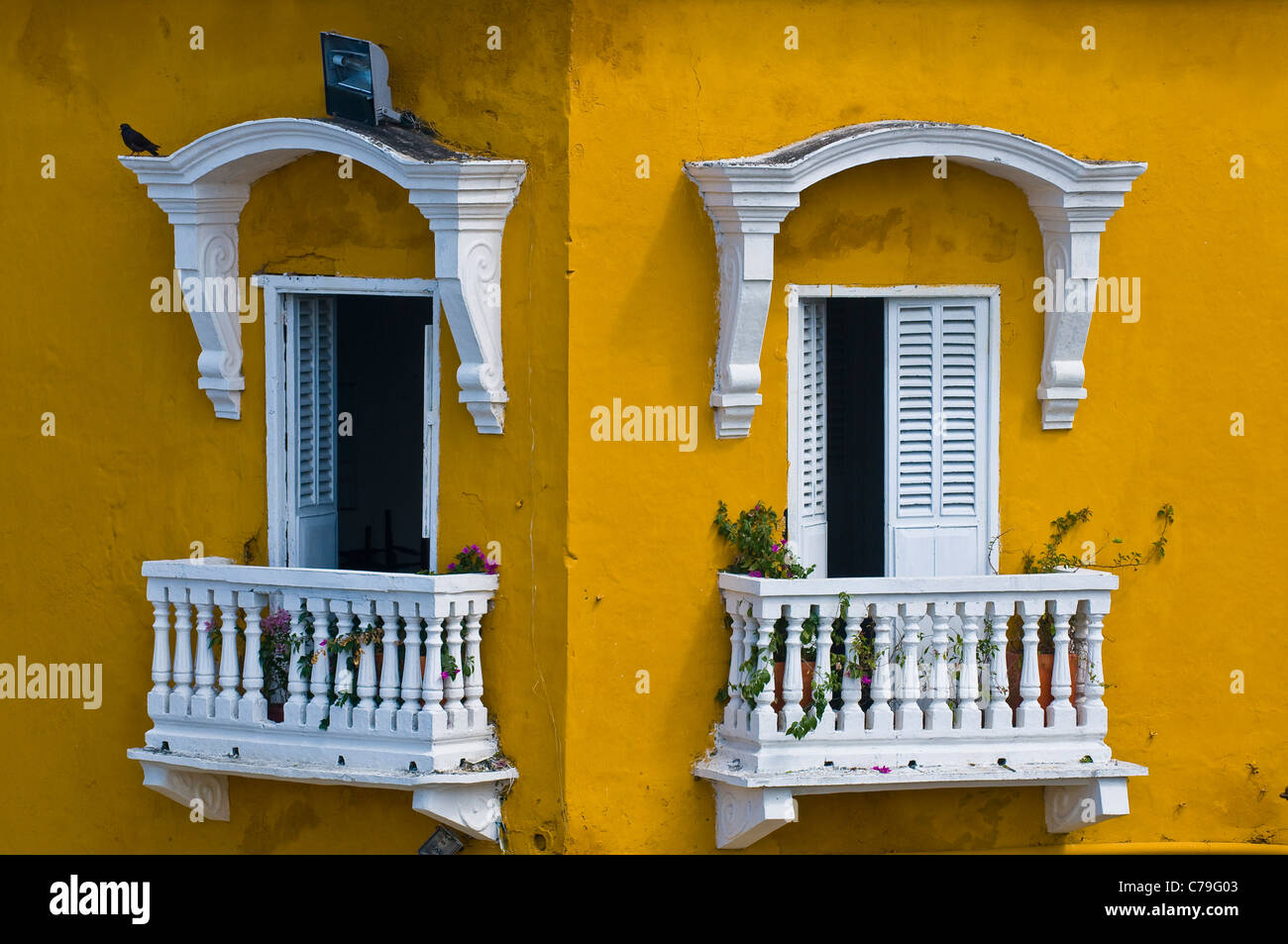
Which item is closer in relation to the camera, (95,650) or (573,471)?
(573,471)

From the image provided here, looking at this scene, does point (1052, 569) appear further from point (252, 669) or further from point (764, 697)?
point (252, 669)

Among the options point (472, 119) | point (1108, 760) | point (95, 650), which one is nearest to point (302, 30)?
point (472, 119)

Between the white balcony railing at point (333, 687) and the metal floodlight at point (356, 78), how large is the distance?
7.91ft

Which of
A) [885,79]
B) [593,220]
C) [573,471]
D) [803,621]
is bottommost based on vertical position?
[803,621]

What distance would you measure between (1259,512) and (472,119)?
4.86 m

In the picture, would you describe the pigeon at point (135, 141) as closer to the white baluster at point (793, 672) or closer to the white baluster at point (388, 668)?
the white baluster at point (388, 668)

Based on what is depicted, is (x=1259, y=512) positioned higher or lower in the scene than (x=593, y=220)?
lower

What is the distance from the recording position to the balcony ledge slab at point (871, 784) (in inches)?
474

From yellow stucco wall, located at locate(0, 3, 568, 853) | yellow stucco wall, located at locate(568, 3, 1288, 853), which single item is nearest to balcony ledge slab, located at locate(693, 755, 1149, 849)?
yellow stucco wall, located at locate(568, 3, 1288, 853)

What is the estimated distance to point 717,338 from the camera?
40.4ft

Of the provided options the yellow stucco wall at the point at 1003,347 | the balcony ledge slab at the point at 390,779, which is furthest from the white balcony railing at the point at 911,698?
the balcony ledge slab at the point at 390,779

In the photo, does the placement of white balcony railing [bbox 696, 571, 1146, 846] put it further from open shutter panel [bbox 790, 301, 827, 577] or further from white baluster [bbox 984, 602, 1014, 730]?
open shutter panel [bbox 790, 301, 827, 577]

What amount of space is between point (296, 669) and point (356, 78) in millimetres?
3135

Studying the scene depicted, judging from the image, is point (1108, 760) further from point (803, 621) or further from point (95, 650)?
point (95, 650)
